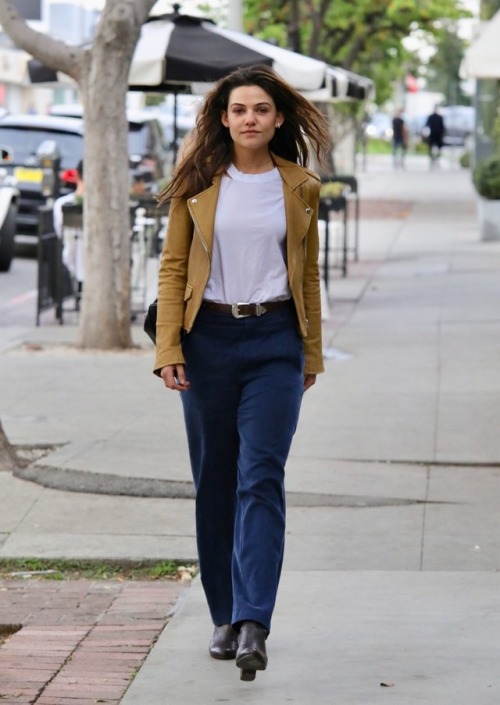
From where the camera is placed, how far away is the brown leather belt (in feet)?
14.6

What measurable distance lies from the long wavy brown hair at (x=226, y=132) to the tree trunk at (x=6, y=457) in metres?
3.23

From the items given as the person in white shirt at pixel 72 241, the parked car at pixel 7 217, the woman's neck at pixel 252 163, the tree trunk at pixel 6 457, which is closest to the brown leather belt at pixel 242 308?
the woman's neck at pixel 252 163

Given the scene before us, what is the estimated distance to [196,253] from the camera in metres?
4.49

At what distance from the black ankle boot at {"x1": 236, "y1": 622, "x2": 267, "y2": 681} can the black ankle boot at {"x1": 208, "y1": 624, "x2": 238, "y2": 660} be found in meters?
0.29

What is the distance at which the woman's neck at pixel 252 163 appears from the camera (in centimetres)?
454

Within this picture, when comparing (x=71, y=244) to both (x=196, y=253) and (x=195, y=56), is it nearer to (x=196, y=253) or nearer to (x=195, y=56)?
(x=195, y=56)

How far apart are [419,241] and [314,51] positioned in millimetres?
4485

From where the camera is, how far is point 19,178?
19.5 meters

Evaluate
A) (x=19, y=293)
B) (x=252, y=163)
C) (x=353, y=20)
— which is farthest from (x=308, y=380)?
(x=353, y=20)

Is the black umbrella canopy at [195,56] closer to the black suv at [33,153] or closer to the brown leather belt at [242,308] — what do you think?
the black suv at [33,153]

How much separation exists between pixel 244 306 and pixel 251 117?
55cm

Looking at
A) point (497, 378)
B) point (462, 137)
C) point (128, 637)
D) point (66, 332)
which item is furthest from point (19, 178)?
point (462, 137)

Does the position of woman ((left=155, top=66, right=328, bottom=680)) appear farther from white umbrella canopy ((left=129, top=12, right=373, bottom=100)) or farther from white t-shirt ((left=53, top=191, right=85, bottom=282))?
white t-shirt ((left=53, top=191, right=85, bottom=282))

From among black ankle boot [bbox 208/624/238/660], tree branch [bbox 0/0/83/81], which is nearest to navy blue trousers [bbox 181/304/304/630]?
black ankle boot [bbox 208/624/238/660]
